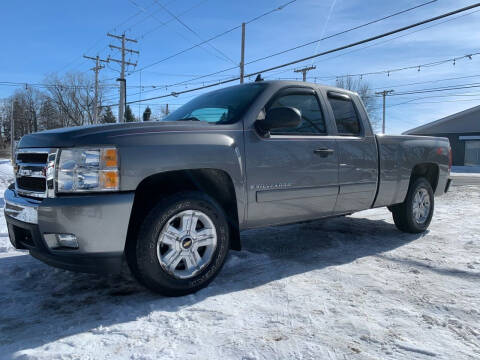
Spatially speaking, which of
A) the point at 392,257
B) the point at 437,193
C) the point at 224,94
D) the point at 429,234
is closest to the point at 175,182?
the point at 224,94

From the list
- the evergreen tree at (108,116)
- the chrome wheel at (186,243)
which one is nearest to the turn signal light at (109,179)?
the chrome wheel at (186,243)

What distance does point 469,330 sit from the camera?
2.41 m

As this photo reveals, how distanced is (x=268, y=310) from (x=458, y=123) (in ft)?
125

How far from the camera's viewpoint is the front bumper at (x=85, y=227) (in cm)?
249

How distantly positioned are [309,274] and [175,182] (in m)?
1.53

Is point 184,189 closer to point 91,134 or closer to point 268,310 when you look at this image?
point 91,134

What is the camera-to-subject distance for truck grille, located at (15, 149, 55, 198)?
2.65 metres

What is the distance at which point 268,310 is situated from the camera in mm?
2678

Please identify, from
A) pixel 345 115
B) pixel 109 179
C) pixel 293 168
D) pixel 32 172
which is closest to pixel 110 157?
pixel 109 179

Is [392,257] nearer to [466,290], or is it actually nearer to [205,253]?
[466,290]

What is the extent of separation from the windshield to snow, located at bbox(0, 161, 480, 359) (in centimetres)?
149

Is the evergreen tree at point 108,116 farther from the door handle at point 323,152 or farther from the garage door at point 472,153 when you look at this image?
the door handle at point 323,152

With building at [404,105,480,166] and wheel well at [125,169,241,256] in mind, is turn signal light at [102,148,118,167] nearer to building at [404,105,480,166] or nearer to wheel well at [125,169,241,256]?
wheel well at [125,169,241,256]

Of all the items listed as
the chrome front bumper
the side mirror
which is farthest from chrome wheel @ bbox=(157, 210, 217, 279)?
the side mirror
